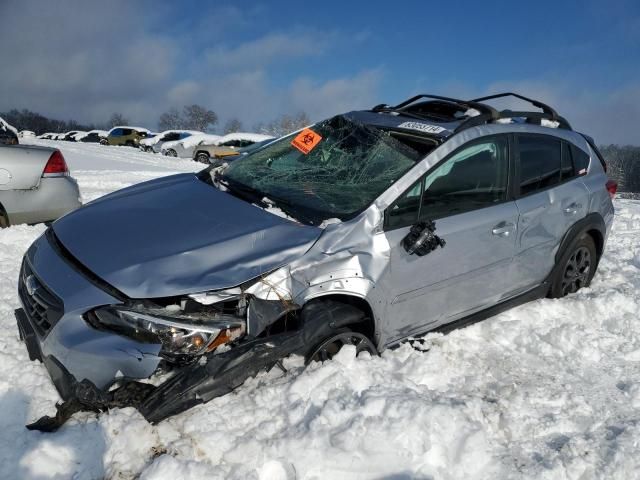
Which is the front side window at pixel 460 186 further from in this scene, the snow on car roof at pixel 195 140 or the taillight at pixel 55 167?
the snow on car roof at pixel 195 140

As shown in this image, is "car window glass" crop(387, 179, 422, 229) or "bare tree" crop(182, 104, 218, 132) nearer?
"car window glass" crop(387, 179, 422, 229)

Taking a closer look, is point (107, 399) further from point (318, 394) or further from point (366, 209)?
point (366, 209)

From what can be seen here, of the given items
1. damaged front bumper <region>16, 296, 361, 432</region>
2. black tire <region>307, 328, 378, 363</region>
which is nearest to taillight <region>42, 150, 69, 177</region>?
damaged front bumper <region>16, 296, 361, 432</region>

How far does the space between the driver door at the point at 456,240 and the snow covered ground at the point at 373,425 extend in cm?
31

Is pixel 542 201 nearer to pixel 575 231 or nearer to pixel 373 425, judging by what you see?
pixel 575 231

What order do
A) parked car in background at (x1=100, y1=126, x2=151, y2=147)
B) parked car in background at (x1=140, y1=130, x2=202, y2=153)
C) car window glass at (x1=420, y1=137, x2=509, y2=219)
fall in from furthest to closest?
parked car in background at (x1=100, y1=126, x2=151, y2=147) < parked car in background at (x1=140, y1=130, x2=202, y2=153) < car window glass at (x1=420, y1=137, x2=509, y2=219)

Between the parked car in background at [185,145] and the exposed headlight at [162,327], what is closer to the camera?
the exposed headlight at [162,327]

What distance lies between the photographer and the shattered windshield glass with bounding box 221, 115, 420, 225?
3031mm

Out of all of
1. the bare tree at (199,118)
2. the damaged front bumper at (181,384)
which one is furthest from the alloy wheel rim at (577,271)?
the bare tree at (199,118)

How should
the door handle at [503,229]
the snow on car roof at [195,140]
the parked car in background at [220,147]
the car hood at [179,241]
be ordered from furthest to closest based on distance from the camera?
1. the snow on car roof at [195,140]
2. the parked car in background at [220,147]
3. the door handle at [503,229]
4. the car hood at [179,241]

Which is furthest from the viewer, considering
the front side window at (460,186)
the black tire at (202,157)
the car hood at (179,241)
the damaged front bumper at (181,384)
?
the black tire at (202,157)

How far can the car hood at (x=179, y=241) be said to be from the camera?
241 cm

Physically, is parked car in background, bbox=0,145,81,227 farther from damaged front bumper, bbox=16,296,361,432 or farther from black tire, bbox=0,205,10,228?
damaged front bumper, bbox=16,296,361,432

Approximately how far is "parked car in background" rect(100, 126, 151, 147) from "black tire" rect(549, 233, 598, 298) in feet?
A: 95.6
